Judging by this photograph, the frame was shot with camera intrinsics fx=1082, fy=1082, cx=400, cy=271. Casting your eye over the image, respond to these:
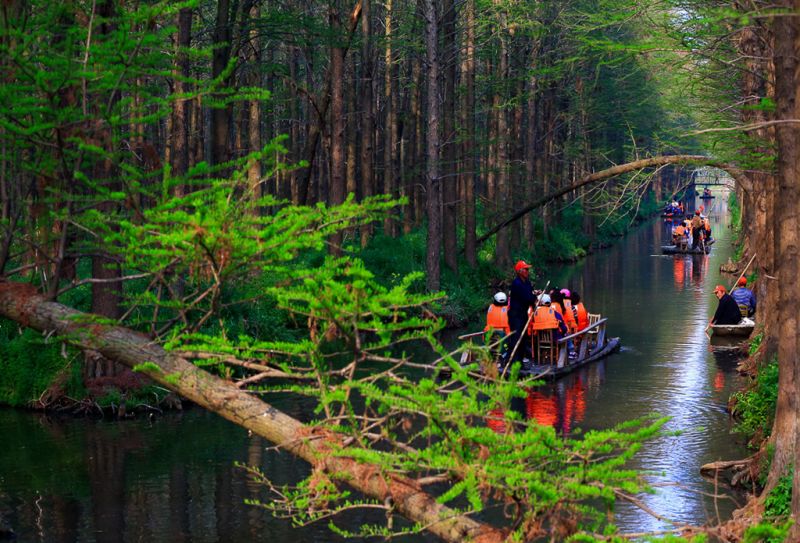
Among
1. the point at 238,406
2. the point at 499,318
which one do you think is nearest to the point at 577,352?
the point at 499,318

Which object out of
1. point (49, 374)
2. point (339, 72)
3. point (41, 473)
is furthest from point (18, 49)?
point (339, 72)

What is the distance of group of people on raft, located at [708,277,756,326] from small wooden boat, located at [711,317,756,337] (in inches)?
6.3

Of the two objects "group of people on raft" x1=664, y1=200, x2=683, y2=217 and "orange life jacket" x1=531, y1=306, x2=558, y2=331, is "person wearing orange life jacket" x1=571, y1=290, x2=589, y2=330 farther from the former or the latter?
"group of people on raft" x1=664, y1=200, x2=683, y2=217

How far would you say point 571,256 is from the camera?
47000 millimetres

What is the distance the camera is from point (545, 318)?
768 inches

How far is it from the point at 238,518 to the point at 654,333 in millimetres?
15941

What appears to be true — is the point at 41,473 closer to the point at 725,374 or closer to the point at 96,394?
the point at 96,394

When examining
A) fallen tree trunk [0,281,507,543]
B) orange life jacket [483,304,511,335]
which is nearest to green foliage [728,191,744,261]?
orange life jacket [483,304,511,335]

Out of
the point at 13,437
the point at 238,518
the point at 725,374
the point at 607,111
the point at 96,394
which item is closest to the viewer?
the point at 238,518

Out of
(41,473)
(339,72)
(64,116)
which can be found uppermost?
(339,72)

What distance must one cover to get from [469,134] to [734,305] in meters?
10.8

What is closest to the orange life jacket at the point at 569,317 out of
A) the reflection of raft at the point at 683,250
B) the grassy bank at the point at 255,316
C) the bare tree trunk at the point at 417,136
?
the grassy bank at the point at 255,316

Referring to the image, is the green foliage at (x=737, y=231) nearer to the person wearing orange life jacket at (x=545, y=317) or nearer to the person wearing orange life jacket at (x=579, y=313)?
the person wearing orange life jacket at (x=579, y=313)

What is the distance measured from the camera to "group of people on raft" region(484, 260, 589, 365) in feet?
60.4
